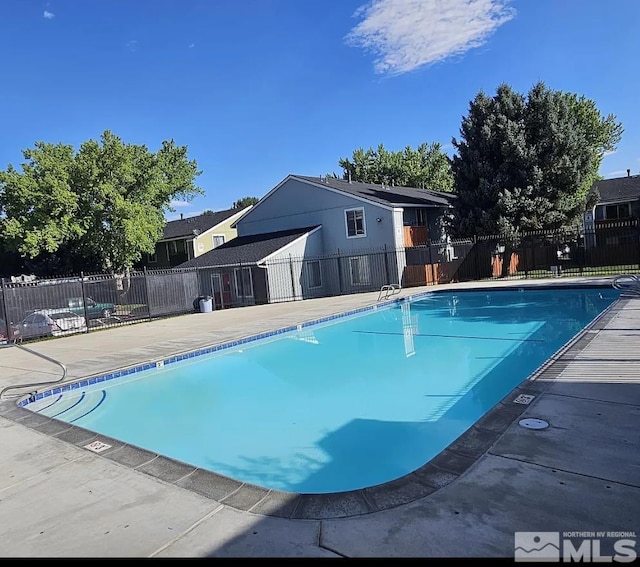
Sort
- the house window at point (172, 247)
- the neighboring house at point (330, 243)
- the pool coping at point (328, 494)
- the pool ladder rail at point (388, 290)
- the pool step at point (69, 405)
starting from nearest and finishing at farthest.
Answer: the pool coping at point (328, 494) → the pool step at point (69, 405) → the pool ladder rail at point (388, 290) → the neighboring house at point (330, 243) → the house window at point (172, 247)

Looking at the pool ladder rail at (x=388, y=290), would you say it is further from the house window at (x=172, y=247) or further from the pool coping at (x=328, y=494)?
the house window at (x=172, y=247)

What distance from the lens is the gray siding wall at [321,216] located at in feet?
77.8

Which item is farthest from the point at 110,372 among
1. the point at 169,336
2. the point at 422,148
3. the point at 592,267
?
the point at 422,148

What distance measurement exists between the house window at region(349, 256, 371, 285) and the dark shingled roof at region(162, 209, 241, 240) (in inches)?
588

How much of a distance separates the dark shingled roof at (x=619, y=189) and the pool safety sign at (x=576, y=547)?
114ft

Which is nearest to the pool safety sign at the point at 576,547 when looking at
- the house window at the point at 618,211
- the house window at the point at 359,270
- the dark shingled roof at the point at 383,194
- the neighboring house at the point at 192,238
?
the house window at the point at 359,270

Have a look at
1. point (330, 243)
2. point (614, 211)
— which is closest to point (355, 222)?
point (330, 243)

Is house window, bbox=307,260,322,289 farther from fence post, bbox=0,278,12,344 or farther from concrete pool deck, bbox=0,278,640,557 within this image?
concrete pool deck, bbox=0,278,640,557

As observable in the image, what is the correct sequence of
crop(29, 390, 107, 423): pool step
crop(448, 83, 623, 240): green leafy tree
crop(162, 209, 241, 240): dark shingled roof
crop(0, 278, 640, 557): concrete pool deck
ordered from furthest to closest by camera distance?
crop(162, 209, 241, 240): dark shingled roof → crop(448, 83, 623, 240): green leafy tree → crop(29, 390, 107, 423): pool step → crop(0, 278, 640, 557): concrete pool deck

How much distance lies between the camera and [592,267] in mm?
23297

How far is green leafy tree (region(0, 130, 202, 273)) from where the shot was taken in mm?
26016

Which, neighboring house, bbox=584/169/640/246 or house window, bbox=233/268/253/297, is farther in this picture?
neighboring house, bbox=584/169/640/246

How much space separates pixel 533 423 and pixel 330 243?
2206 centimetres

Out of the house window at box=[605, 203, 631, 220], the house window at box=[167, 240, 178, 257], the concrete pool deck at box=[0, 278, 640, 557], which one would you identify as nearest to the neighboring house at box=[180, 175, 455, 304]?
the house window at box=[167, 240, 178, 257]
